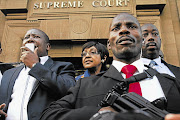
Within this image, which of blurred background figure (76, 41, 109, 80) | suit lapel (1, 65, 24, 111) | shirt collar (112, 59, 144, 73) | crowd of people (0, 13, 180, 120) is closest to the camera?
crowd of people (0, 13, 180, 120)

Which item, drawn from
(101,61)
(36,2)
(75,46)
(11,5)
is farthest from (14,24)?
(101,61)

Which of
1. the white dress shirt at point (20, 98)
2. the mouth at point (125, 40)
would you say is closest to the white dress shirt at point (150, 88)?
the mouth at point (125, 40)

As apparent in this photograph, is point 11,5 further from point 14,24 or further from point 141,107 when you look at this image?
point 141,107

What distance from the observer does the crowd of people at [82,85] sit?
5.16 feet

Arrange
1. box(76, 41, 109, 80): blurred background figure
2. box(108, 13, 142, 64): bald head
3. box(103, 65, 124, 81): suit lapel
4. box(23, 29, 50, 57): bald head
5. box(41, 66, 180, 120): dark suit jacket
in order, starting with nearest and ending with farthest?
1. box(41, 66, 180, 120): dark suit jacket
2. box(103, 65, 124, 81): suit lapel
3. box(108, 13, 142, 64): bald head
4. box(23, 29, 50, 57): bald head
5. box(76, 41, 109, 80): blurred background figure

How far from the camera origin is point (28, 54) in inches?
93.4

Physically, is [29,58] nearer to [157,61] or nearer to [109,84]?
[109,84]

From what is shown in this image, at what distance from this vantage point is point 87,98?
5.61ft

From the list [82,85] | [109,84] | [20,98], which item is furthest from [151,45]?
[20,98]

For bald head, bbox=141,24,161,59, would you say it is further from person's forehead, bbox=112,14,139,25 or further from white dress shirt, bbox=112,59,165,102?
white dress shirt, bbox=112,59,165,102

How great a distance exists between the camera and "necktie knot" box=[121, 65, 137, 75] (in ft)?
6.13

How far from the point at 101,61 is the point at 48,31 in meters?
2.77

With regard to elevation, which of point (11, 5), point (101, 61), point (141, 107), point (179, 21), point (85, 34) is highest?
point (11, 5)

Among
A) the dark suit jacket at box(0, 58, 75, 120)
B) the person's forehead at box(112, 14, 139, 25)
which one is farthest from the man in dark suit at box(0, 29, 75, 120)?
the person's forehead at box(112, 14, 139, 25)
